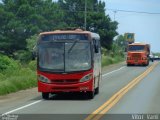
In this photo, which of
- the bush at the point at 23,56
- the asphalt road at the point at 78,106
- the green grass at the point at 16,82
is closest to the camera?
the asphalt road at the point at 78,106

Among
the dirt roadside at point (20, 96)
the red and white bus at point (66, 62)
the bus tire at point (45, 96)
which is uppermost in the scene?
the red and white bus at point (66, 62)

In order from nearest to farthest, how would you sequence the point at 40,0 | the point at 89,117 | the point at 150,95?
the point at 89,117 < the point at 150,95 < the point at 40,0

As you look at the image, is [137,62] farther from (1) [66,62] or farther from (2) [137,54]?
(1) [66,62]

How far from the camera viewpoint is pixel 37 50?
73.7 feet

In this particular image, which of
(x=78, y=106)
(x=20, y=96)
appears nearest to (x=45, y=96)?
(x=20, y=96)

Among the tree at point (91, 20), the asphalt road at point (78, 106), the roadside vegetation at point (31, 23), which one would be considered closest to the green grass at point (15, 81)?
the asphalt road at point (78, 106)

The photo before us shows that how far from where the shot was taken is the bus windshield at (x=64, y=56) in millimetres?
22047

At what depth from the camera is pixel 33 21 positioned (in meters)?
75.7

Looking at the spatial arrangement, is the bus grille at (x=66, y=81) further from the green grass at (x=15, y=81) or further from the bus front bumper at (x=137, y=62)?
the bus front bumper at (x=137, y=62)

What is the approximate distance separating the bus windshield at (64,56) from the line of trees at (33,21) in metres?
50.2

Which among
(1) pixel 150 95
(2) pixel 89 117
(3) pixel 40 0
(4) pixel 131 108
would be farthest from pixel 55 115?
(3) pixel 40 0

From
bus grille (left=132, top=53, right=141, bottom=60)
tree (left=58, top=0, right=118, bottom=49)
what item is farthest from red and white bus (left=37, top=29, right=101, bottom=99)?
tree (left=58, top=0, right=118, bottom=49)

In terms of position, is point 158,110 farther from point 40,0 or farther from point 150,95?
point 40,0

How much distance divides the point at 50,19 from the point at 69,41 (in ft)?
191
